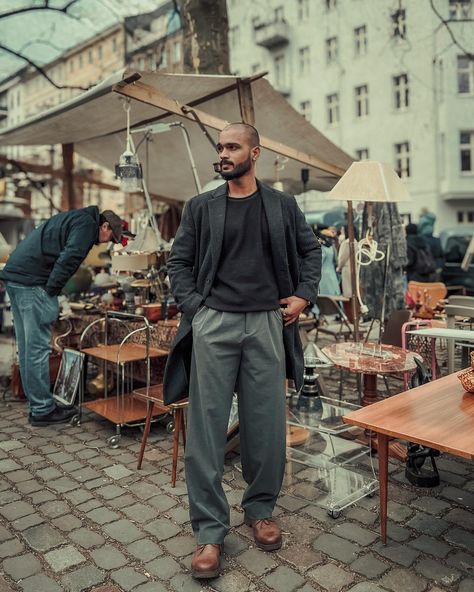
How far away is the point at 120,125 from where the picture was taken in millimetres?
6422

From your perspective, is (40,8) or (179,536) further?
(40,8)

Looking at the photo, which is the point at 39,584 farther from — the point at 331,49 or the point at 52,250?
the point at 331,49

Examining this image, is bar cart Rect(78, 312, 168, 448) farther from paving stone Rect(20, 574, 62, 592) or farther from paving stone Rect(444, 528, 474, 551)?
paving stone Rect(444, 528, 474, 551)

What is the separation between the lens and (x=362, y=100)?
26.4 metres

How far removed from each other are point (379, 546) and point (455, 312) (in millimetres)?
2534

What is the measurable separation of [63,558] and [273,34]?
29.9 meters

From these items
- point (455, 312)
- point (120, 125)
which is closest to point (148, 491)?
point (455, 312)

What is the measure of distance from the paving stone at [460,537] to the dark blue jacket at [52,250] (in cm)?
337

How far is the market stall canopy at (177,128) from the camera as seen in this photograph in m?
4.75

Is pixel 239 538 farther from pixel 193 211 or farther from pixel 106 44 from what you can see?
pixel 106 44

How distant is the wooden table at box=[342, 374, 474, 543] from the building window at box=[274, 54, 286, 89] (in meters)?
28.9

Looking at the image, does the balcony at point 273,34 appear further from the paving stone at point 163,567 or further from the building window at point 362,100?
the paving stone at point 163,567

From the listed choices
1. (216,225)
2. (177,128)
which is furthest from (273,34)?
(216,225)

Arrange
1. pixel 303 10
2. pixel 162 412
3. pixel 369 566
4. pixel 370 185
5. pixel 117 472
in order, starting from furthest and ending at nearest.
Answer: pixel 303 10, pixel 162 412, pixel 370 185, pixel 117 472, pixel 369 566
